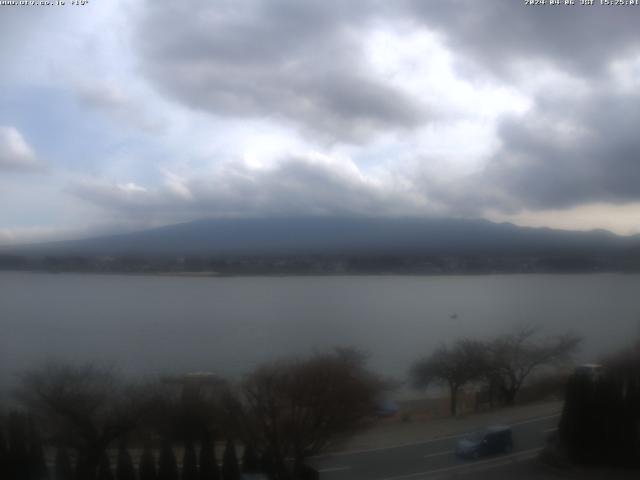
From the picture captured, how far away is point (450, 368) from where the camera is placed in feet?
17.3

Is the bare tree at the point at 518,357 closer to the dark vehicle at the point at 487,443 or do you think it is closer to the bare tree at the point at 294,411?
the dark vehicle at the point at 487,443

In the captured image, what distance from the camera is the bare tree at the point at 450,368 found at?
524cm

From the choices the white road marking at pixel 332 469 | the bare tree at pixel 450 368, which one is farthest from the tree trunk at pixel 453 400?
the white road marking at pixel 332 469

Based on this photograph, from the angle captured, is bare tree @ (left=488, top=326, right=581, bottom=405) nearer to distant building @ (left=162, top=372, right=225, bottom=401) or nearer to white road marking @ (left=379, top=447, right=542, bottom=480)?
white road marking @ (left=379, top=447, right=542, bottom=480)

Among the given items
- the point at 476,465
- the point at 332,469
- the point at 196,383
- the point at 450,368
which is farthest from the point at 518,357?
the point at 196,383

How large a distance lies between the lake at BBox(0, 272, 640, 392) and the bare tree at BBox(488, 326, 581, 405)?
0.13m

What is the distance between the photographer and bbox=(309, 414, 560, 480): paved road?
15.4 ft

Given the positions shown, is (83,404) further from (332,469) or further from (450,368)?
(450,368)

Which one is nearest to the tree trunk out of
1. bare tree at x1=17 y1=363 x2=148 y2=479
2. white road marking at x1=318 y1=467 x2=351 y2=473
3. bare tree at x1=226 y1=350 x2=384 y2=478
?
bare tree at x1=226 y1=350 x2=384 y2=478

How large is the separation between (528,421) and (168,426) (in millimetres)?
2864

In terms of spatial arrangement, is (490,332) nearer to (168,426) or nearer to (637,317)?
(637,317)

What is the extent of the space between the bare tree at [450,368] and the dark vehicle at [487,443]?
0.40 m

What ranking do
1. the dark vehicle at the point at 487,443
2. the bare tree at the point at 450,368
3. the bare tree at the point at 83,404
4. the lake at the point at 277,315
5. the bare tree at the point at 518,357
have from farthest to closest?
the bare tree at the point at 518,357, the bare tree at the point at 450,368, the lake at the point at 277,315, the dark vehicle at the point at 487,443, the bare tree at the point at 83,404

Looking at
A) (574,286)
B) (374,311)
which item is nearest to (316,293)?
(374,311)
